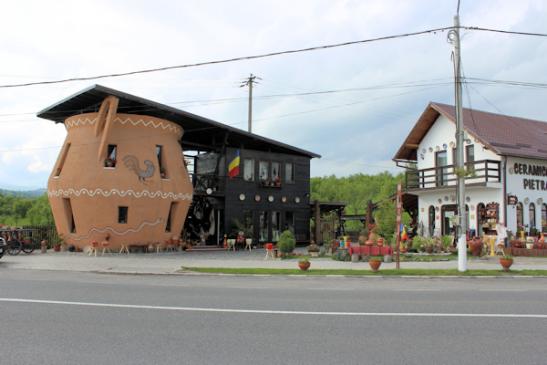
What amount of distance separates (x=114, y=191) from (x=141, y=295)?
45.9ft

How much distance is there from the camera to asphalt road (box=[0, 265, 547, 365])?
18.7 feet

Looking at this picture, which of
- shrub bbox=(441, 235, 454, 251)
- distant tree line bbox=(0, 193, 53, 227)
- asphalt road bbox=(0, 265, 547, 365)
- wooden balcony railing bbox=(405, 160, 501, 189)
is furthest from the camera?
distant tree line bbox=(0, 193, 53, 227)

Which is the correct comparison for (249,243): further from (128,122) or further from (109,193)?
(128,122)

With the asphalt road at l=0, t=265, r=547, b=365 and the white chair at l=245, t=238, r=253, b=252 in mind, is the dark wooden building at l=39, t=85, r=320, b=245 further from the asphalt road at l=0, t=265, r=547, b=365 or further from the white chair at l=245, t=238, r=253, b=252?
the asphalt road at l=0, t=265, r=547, b=365

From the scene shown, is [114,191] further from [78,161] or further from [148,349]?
[148,349]

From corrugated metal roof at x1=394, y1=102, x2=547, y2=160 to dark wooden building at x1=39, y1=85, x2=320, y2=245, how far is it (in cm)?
685

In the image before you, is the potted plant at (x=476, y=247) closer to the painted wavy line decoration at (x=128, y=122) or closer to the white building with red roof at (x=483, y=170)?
the white building with red roof at (x=483, y=170)

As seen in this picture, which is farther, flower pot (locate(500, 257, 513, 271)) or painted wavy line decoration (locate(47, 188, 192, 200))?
painted wavy line decoration (locate(47, 188, 192, 200))

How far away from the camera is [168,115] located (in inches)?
1054

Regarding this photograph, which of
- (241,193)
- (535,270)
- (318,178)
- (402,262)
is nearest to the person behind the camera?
(535,270)

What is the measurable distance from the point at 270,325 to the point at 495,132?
24.4m

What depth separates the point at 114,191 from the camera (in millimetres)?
23531

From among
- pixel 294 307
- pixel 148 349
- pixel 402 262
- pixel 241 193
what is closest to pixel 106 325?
pixel 148 349

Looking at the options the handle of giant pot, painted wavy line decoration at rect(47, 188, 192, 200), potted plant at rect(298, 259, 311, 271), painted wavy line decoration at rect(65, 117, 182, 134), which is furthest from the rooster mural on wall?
potted plant at rect(298, 259, 311, 271)
